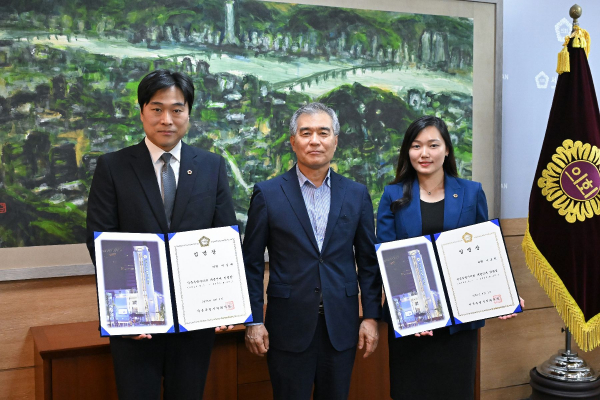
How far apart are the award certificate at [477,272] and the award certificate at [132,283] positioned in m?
0.98

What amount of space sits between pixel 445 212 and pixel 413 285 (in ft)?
0.99

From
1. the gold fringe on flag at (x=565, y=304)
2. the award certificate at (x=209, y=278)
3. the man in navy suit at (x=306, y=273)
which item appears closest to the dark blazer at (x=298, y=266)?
the man in navy suit at (x=306, y=273)

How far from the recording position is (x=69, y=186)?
2.41 meters

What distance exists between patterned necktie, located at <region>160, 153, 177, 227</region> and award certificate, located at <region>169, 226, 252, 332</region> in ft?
0.35

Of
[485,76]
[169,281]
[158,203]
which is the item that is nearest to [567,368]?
[485,76]

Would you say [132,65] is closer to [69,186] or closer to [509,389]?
[69,186]

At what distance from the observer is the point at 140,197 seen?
174 cm

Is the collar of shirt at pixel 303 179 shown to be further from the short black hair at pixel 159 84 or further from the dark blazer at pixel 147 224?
the short black hair at pixel 159 84

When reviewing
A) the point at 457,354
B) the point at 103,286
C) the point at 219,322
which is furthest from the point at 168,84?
the point at 457,354

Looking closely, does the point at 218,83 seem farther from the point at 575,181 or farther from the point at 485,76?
the point at 575,181

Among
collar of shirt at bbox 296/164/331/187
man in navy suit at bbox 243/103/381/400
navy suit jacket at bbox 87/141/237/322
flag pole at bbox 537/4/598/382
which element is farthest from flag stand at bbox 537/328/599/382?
navy suit jacket at bbox 87/141/237/322

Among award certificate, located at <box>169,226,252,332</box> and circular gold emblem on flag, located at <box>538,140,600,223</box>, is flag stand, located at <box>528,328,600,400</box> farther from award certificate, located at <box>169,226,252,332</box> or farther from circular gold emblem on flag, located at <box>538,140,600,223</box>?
award certificate, located at <box>169,226,252,332</box>

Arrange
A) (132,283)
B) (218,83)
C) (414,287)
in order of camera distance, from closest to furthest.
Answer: (132,283) → (414,287) → (218,83)

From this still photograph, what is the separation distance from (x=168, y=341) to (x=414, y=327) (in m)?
0.84
